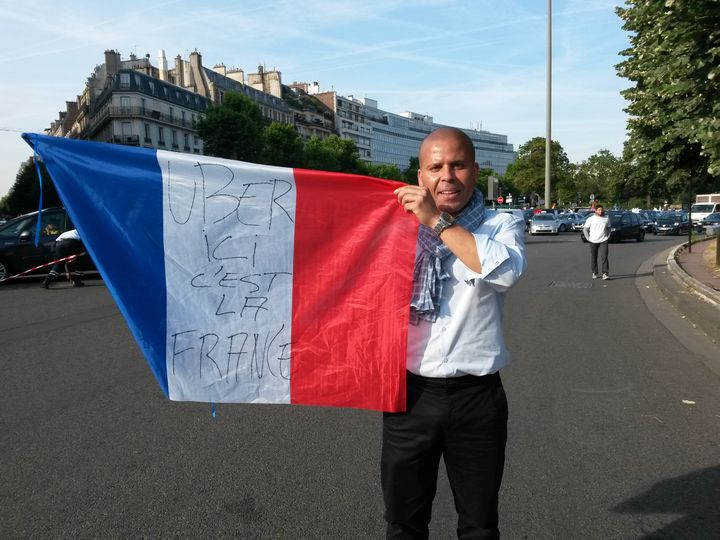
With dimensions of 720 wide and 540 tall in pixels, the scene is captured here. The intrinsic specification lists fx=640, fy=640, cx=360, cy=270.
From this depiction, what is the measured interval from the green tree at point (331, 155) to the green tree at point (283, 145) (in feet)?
10.8

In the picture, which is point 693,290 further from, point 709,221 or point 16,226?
point 709,221

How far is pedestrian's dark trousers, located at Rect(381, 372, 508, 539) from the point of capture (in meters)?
2.20

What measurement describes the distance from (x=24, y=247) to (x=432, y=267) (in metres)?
15.3

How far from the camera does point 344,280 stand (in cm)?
244

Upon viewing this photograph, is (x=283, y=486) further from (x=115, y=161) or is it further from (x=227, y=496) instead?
(x=115, y=161)

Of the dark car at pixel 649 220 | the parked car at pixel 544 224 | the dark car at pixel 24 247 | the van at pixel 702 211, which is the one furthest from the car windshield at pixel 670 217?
the dark car at pixel 24 247

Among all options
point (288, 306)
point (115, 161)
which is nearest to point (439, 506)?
point (288, 306)

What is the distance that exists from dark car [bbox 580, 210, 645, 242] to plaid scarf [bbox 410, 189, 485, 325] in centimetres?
3182

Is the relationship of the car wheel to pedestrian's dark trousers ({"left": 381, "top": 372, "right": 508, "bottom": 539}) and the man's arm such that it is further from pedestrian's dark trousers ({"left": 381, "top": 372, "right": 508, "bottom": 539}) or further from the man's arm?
the man's arm

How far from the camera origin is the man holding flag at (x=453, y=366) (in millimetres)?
2166

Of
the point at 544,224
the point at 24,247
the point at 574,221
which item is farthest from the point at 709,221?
the point at 24,247

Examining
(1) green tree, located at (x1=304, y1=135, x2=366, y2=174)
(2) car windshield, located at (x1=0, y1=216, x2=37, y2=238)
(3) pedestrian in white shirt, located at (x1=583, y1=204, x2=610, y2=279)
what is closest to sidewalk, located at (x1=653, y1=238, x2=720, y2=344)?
(3) pedestrian in white shirt, located at (x1=583, y1=204, x2=610, y2=279)

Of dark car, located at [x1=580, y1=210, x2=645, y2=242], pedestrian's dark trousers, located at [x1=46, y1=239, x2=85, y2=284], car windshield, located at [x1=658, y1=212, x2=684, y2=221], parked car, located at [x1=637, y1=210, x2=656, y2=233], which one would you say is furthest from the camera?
parked car, located at [x1=637, y1=210, x2=656, y2=233]

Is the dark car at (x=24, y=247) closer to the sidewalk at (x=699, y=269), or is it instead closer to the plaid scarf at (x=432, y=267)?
the sidewalk at (x=699, y=269)
